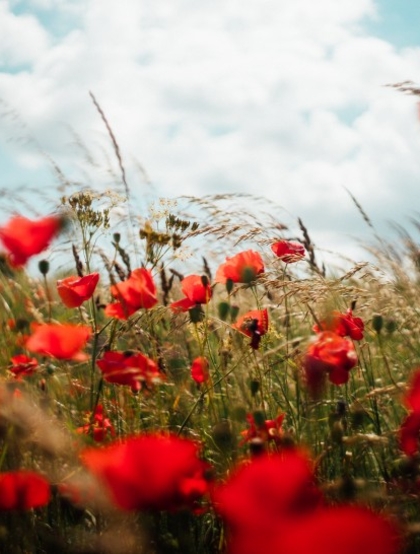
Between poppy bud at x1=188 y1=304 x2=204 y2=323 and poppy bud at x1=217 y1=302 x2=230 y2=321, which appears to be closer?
poppy bud at x1=217 y1=302 x2=230 y2=321

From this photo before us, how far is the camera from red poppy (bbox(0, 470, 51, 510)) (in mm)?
1445

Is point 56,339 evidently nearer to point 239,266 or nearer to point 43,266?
point 43,266

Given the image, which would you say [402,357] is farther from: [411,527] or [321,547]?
[321,547]

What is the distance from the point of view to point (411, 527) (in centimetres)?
120

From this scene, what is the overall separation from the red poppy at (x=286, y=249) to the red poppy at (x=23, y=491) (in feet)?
3.76

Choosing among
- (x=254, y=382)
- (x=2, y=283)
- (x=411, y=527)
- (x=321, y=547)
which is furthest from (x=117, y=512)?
(x=2, y=283)

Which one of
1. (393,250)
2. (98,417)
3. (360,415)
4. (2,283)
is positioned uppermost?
(2,283)

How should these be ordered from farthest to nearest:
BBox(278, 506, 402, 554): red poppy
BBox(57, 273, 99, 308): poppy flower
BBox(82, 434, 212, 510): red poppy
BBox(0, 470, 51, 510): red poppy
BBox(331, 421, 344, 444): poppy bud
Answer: BBox(57, 273, 99, 308): poppy flower, BBox(331, 421, 344, 444): poppy bud, BBox(0, 470, 51, 510): red poppy, BBox(82, 434, 212, 510): red poppy, BBox(278, 506, 402, 554): red poppy

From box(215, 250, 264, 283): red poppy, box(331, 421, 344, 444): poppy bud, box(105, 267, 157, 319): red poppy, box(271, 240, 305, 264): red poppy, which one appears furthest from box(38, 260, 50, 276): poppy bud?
box(331, 421, 344, 444): poppy bud

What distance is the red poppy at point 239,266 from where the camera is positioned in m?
2.21

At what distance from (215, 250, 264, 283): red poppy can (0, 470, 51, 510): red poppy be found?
909 mm

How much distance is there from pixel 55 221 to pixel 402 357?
1508 mm

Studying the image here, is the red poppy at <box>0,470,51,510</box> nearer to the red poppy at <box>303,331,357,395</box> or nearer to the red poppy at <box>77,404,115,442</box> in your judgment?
the red poppy at <box>77,404,115,442</box>

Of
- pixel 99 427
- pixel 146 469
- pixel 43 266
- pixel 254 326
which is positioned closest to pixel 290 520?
pixel 146 469
